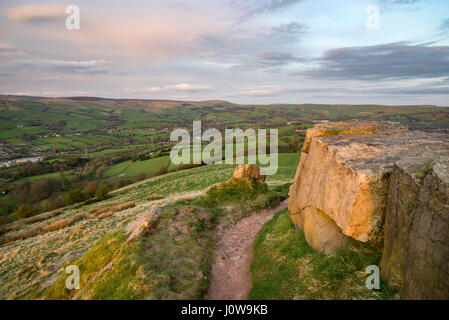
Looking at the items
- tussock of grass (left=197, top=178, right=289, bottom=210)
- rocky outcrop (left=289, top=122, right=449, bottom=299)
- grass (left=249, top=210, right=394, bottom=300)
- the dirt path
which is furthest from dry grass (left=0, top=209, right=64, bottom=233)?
rocky outcrop (left=289, top=122, right=449, bottom=299)

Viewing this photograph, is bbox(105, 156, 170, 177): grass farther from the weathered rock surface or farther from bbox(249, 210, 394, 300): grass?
bbox(249, 210, 394, 300): grass

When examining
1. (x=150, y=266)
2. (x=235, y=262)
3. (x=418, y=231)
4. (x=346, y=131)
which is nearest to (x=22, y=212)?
(x=150, y=266)

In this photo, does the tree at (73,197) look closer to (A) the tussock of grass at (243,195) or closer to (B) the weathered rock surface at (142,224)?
(A) the tussock of grass at (243,195)

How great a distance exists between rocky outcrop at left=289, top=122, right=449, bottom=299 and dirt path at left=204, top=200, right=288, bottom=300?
3230 millimetres

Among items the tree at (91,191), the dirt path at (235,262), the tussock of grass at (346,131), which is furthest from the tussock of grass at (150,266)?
the tree at (91,191)

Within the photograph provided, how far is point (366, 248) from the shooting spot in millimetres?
7613

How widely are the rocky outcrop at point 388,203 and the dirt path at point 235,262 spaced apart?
3.23m

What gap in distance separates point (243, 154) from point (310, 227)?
2002 inches

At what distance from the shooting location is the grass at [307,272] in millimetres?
6914

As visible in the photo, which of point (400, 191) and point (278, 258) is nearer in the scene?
point (400, 191)

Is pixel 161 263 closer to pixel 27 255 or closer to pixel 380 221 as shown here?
pixel 380 221

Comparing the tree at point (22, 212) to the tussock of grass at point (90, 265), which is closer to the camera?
the tussock of grass at point (90, 265)

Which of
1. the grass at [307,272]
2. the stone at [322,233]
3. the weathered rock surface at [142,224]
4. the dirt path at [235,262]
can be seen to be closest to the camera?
the grass at [307,272]
